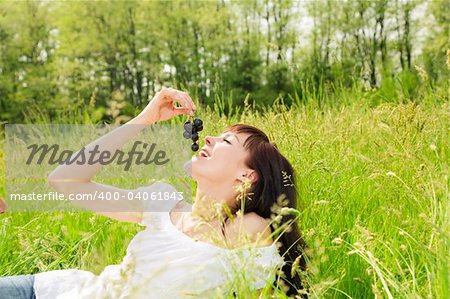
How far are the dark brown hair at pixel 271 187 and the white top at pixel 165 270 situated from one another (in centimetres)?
20

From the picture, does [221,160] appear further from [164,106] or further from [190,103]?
[164,106]

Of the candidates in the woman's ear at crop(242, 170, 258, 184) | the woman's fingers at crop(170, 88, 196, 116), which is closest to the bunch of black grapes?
the woman's fingers at crop(170, 88, 196, 116)

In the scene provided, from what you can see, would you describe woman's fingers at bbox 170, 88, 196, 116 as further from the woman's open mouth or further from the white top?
the white top

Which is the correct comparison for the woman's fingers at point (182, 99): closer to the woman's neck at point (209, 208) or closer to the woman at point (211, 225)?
the woman at point (211, 225)

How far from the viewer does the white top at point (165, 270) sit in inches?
79.0

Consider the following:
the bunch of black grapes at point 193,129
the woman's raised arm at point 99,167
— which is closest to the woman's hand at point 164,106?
the woman's raised arm at point 99,167

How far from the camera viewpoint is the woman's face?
2.30 metres

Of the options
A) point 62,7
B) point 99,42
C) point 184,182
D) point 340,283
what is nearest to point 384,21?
point 99,42

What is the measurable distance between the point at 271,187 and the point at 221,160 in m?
0.21

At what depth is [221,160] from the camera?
7.65 ft

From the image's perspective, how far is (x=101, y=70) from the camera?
2427 cm

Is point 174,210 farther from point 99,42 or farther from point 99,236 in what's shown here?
point 99,42

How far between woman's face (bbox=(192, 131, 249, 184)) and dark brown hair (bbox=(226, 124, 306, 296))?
0.03 meters

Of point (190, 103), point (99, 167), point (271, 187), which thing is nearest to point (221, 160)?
point (271, 187)
